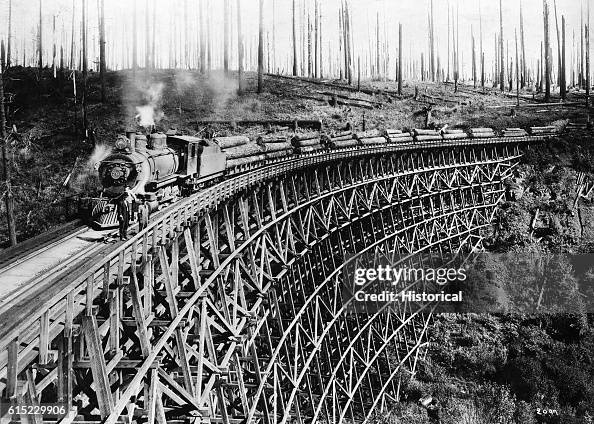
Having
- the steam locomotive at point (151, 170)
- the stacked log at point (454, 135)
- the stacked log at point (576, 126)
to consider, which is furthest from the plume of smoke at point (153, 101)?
the stacked log at point (576, 126)

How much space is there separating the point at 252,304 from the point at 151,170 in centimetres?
351

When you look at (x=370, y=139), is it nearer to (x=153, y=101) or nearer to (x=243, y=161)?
(x=243, y=161)

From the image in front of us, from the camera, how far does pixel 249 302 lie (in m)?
11.5

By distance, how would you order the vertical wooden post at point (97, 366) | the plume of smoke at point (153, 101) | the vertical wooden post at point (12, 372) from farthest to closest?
the plume of smoke at point (153, 101) < the vertical wooden post at point (97, 366) < the vertical wooden post at point (12, 372)

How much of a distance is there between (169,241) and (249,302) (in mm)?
4944

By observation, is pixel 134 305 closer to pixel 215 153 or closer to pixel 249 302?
pixel 249 302

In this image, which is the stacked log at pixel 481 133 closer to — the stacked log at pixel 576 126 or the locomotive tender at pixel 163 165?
the stacked log at pixel 576 126

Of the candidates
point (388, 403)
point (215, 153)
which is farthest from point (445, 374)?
point (215, 153)

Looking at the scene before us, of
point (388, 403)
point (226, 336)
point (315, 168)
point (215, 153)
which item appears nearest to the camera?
point (226, 336)

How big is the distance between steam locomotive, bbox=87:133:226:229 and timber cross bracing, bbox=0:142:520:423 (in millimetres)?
1493

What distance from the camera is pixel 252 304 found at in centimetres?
1162

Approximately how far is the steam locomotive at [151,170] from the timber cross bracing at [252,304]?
1493 mm

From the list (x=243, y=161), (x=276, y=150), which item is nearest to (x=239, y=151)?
(x=243, y=161)

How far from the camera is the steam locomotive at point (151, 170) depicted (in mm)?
9883
